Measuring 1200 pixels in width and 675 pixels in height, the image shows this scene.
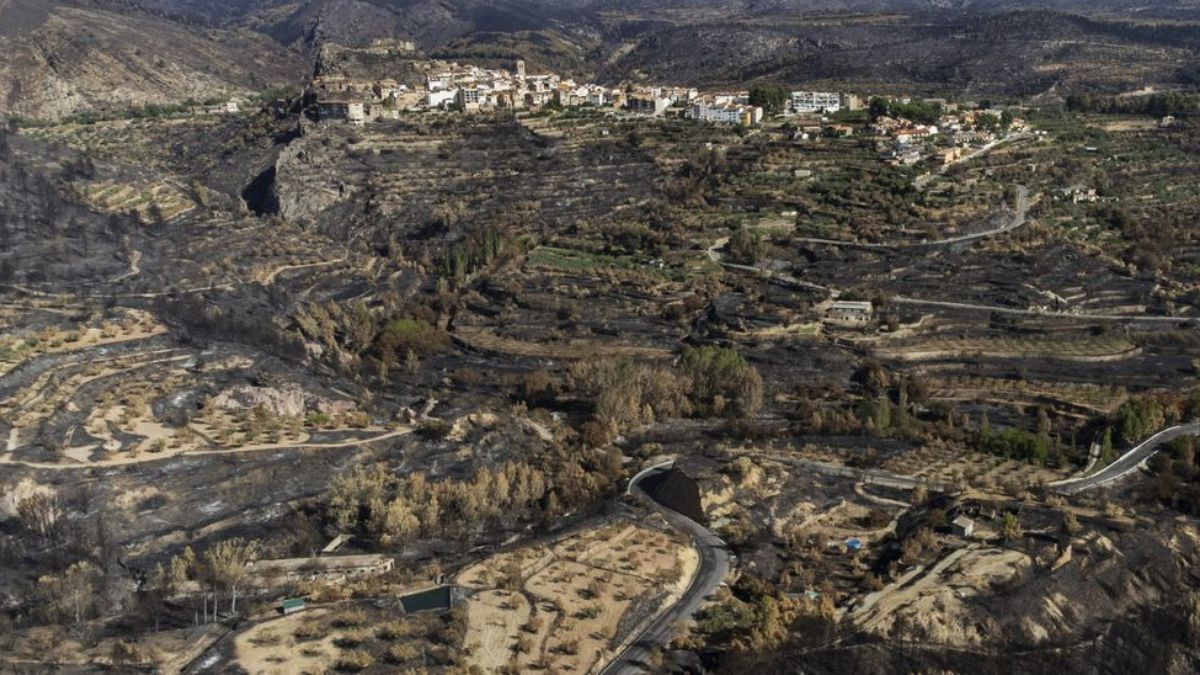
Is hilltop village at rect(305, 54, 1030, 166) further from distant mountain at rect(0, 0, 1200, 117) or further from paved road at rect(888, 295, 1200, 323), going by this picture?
distant mountain at rect(0, 0, 1200, 117)

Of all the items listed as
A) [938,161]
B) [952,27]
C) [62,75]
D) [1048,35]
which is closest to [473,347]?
[938,161]

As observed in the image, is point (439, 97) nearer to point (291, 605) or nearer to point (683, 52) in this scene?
point (291, 605)

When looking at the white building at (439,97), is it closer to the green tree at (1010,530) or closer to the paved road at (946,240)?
the paved road at (946,240)

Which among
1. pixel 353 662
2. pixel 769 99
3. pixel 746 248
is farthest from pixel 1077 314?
pixel 769 99

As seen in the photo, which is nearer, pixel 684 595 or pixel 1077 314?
pixel 684 595

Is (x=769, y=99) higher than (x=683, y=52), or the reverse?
(x=683, y=52)

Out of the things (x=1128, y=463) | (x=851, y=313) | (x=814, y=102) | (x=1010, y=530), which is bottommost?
(x=1128, y=463)
